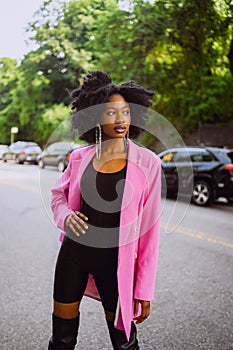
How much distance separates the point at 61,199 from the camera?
7.36 ft

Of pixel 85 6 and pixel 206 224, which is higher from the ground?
pixel 85 6

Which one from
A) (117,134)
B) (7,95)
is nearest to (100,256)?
(117,134)

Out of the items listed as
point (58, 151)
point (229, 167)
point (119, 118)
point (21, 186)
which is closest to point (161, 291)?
point (58, 151)

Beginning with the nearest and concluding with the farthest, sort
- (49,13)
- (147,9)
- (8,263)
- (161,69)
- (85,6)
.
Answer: (8,263) < (147,9) < (161,69) < (85,6) < (49,13)

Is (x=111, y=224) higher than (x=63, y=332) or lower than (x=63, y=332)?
higher

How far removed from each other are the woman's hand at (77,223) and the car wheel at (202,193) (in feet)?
29.7

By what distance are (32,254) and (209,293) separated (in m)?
2.40

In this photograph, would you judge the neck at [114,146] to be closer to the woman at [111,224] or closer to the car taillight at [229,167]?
the woman at [111,224]

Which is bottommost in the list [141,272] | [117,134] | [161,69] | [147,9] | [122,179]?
[141,272]

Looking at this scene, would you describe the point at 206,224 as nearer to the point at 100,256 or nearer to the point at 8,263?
the point at 8,263

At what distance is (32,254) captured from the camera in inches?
226

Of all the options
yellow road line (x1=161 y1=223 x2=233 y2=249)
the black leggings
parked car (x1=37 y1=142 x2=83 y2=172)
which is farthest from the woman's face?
yellow road line (x1=161 y1=223 x2=233 y2=249)

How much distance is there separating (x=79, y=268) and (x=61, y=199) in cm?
35

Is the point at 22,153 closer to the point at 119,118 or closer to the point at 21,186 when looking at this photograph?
the point at 21,186
